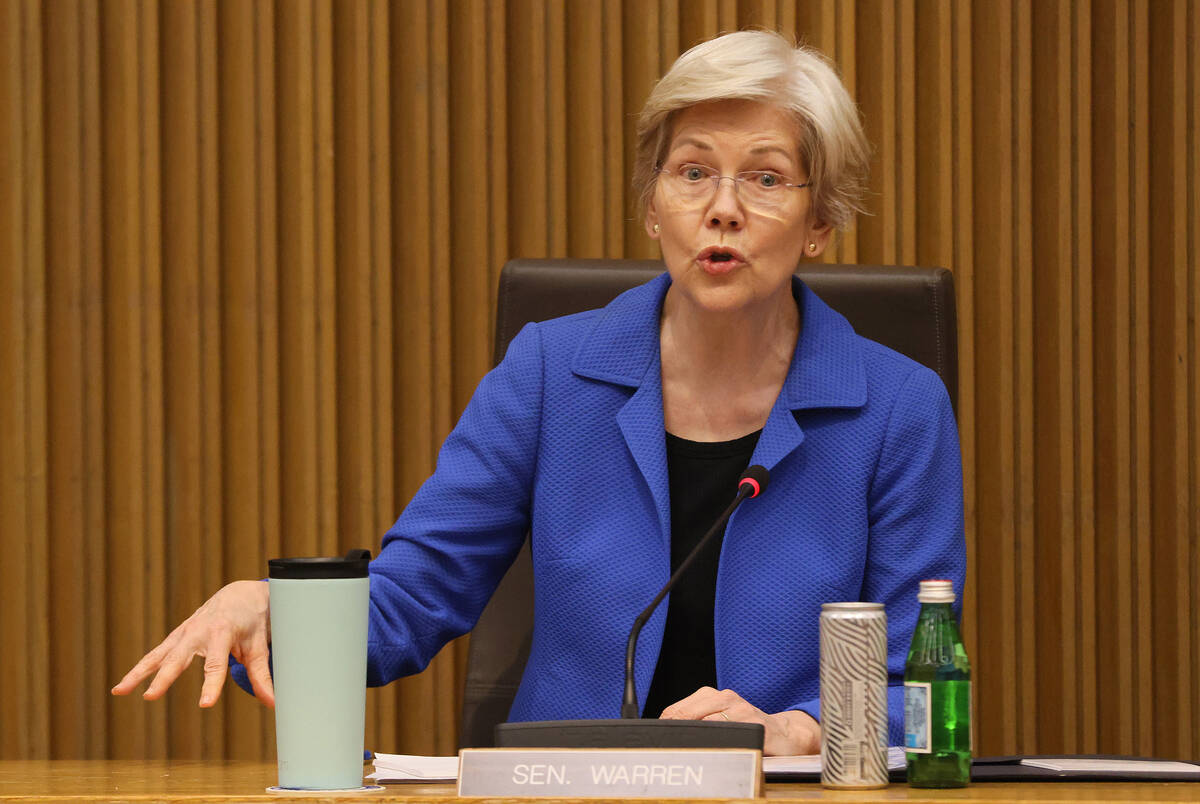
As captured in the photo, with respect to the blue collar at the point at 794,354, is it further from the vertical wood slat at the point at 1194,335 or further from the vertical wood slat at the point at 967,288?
the vertical wood slat at the point at 1194,335

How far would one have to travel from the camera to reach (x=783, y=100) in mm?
1575

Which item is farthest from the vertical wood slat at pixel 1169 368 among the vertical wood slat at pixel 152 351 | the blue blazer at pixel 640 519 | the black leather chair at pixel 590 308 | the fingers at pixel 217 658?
the fingers at pixel 217 658

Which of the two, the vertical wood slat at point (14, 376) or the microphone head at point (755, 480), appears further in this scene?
the vertical wood slat at point (14, 376)

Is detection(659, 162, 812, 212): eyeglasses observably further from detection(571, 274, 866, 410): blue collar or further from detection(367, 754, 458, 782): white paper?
detection(367, 754, 458, 782): white paper

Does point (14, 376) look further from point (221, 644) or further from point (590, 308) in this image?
point (221, 644)

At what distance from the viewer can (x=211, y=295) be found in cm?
248

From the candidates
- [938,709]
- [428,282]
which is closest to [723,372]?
[938,709]

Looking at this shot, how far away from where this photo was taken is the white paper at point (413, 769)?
3.49 feet

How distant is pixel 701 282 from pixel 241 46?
1278 mm

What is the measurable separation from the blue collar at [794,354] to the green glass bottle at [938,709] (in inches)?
25.9

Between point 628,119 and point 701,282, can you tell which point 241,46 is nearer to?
point 628,119

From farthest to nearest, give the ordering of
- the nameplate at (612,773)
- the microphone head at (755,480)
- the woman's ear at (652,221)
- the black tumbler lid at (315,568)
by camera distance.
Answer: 1. the woman's ear at (652,221)
2. the microphone head at (755,480)
3. the black tumbler lid at (315,568)
4. the nameplate at (612,773)

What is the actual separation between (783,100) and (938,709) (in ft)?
2.66

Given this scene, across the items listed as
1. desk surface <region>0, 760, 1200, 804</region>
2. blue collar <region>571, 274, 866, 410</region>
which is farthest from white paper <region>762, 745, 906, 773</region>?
blue collar <region>571, 274, 866, 410</region>
